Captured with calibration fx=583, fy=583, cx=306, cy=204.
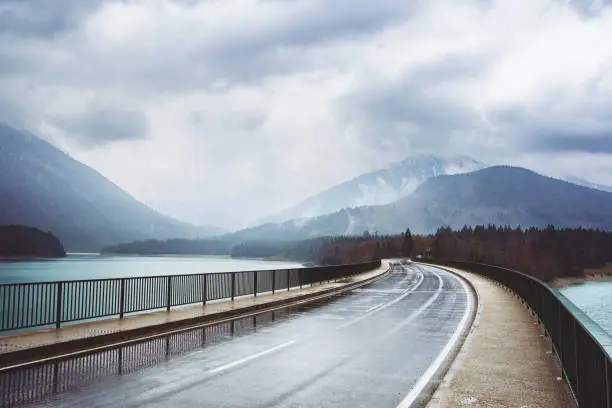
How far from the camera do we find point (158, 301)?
19.8m

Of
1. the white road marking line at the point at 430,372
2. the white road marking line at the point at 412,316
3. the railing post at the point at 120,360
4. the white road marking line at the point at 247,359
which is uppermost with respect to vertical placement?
the railing post at the point at 120,360

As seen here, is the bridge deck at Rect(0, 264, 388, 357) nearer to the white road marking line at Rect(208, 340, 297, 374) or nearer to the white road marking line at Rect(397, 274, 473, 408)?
the white road marking line at Rect(208, 340, 297, 374)

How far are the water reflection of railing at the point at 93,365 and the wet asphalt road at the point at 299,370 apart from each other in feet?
1.06

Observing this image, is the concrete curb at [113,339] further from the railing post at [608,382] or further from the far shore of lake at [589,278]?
the far shore of lake at [589,278]

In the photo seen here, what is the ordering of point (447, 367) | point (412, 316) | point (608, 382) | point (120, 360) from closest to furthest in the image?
point (608, 382)
point (447, 367)
point (120, 360)
point (412, 316)

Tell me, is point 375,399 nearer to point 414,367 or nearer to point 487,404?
point 487,404

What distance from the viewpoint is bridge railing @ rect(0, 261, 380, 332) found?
1481 centimetres

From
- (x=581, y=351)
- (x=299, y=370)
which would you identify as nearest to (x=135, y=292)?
(x=299, y=370)

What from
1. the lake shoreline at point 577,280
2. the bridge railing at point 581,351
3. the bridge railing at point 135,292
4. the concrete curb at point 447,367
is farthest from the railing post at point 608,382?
the lake shoreline at point 577,280

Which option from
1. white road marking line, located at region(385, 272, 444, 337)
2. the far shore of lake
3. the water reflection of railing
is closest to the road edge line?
white road marking line, located at region(385, 272, 444, 337)

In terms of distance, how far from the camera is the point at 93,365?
35.3 feet

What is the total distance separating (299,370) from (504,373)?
3.61 meters

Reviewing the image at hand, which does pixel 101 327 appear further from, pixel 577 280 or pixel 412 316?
pixel 577 280

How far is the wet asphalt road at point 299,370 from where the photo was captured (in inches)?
332
